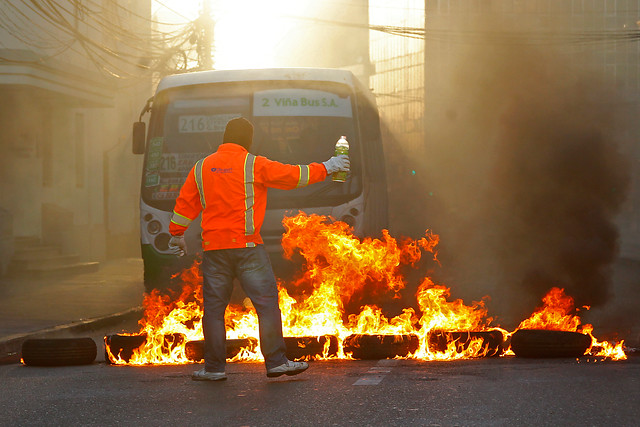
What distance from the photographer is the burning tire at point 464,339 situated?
7.64 m

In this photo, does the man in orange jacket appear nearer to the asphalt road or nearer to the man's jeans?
the man's jeans

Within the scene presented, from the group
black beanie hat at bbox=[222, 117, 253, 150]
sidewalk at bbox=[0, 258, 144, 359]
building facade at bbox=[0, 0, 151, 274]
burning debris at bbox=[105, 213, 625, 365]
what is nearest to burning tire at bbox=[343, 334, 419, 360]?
burning debris at bbox=[105, 213, 625, 365]

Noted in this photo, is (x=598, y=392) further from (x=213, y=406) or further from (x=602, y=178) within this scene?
(x=602, y=178)

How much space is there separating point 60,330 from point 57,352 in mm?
2760

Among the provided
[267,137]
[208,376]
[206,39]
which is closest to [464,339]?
[208,376]

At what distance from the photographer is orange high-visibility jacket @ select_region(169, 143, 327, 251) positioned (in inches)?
254

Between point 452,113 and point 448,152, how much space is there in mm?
1536

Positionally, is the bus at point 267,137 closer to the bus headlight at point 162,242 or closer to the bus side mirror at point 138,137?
the bus headlight at point 162,242

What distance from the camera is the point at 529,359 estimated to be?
757cm

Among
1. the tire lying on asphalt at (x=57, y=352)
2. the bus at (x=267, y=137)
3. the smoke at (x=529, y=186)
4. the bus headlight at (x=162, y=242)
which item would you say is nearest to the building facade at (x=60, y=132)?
the bus at (x=267, y=137)

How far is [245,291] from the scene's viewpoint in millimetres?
6578

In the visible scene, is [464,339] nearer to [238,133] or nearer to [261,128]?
[238,133]

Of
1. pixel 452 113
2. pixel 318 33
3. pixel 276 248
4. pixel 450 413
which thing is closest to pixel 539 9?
pixel 452 113

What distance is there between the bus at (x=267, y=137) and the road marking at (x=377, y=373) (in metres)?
2.83
